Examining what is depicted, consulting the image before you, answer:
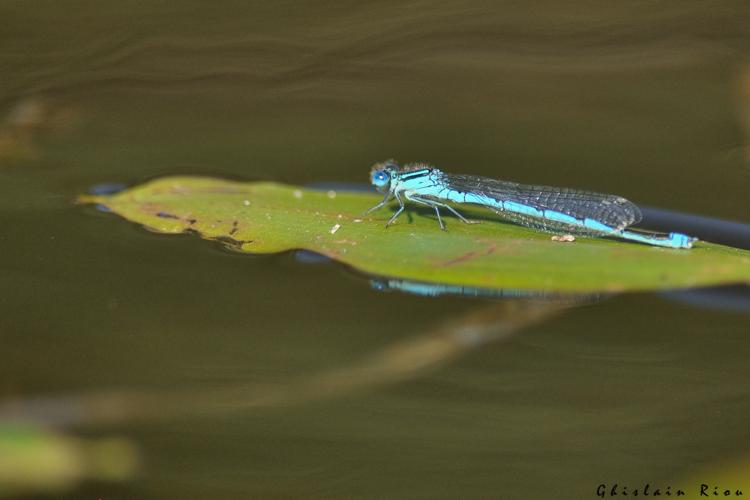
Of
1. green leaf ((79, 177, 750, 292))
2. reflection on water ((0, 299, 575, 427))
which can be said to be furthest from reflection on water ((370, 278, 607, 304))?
green leaf ((79, 177, 750, 292))

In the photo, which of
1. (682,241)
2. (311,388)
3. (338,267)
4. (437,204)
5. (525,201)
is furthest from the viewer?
(437,204)

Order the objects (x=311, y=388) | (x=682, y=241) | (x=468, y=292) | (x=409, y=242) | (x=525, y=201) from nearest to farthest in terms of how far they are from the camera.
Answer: (x=311, y=388) < (x=682, y=241) < (x=409, y=242) < (x=468, y=292) < (x=525, y=201)

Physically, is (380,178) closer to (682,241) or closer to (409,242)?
(409,242)

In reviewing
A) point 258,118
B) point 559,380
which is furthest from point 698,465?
point 258,118

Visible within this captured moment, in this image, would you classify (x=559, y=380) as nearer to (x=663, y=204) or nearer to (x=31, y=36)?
(x=663, y=204)

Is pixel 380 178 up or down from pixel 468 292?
up

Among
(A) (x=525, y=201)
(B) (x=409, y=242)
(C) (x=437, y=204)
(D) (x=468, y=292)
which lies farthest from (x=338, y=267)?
(A) (x=525, y=201)

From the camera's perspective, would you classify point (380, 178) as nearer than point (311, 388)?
No
